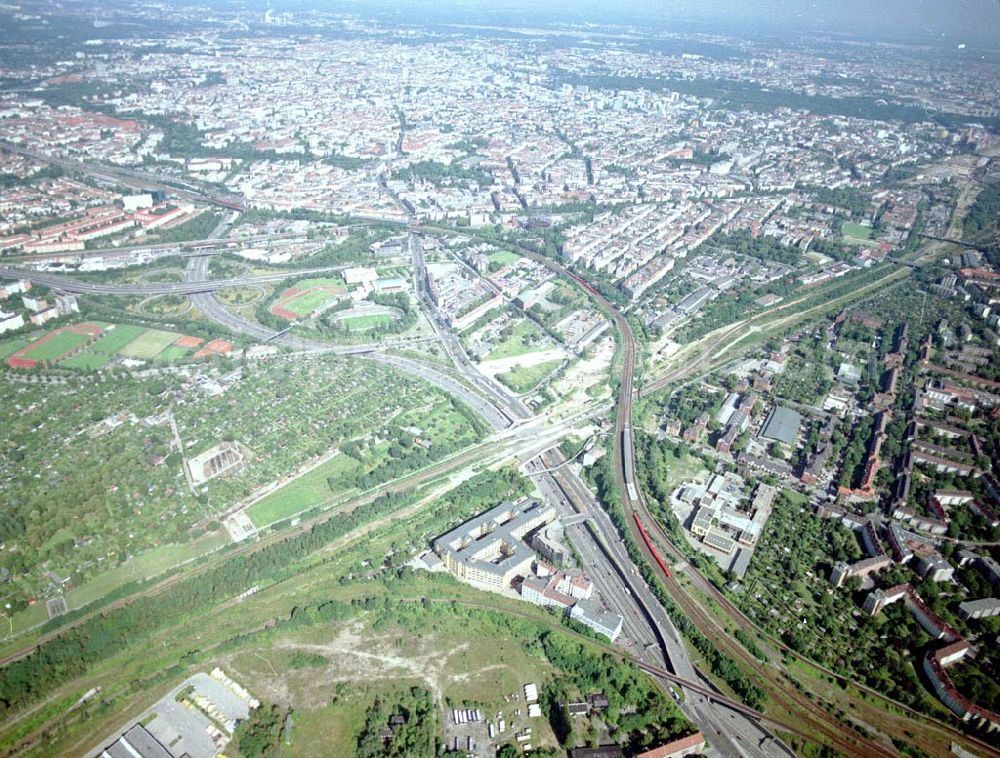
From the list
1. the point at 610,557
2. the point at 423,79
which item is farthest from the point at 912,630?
the point at 423,79

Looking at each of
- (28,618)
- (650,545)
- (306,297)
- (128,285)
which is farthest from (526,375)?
(128,285)

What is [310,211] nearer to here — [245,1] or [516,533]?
[516,533]

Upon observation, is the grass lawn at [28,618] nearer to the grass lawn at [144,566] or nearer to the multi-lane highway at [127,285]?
the grass lawn at [144,566]

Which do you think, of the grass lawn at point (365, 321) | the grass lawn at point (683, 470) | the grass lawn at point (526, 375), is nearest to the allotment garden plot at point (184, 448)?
the grass lawn at point (526, 375)

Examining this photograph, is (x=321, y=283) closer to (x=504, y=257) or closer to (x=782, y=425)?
(x=504, y=257)

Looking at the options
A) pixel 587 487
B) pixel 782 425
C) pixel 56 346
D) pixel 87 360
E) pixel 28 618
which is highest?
pixel 56 346

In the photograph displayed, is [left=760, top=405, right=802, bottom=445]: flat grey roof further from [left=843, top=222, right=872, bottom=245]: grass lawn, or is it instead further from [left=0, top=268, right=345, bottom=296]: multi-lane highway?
[left=0, top=268, right=345, bottom=296]: multi-lane highway
